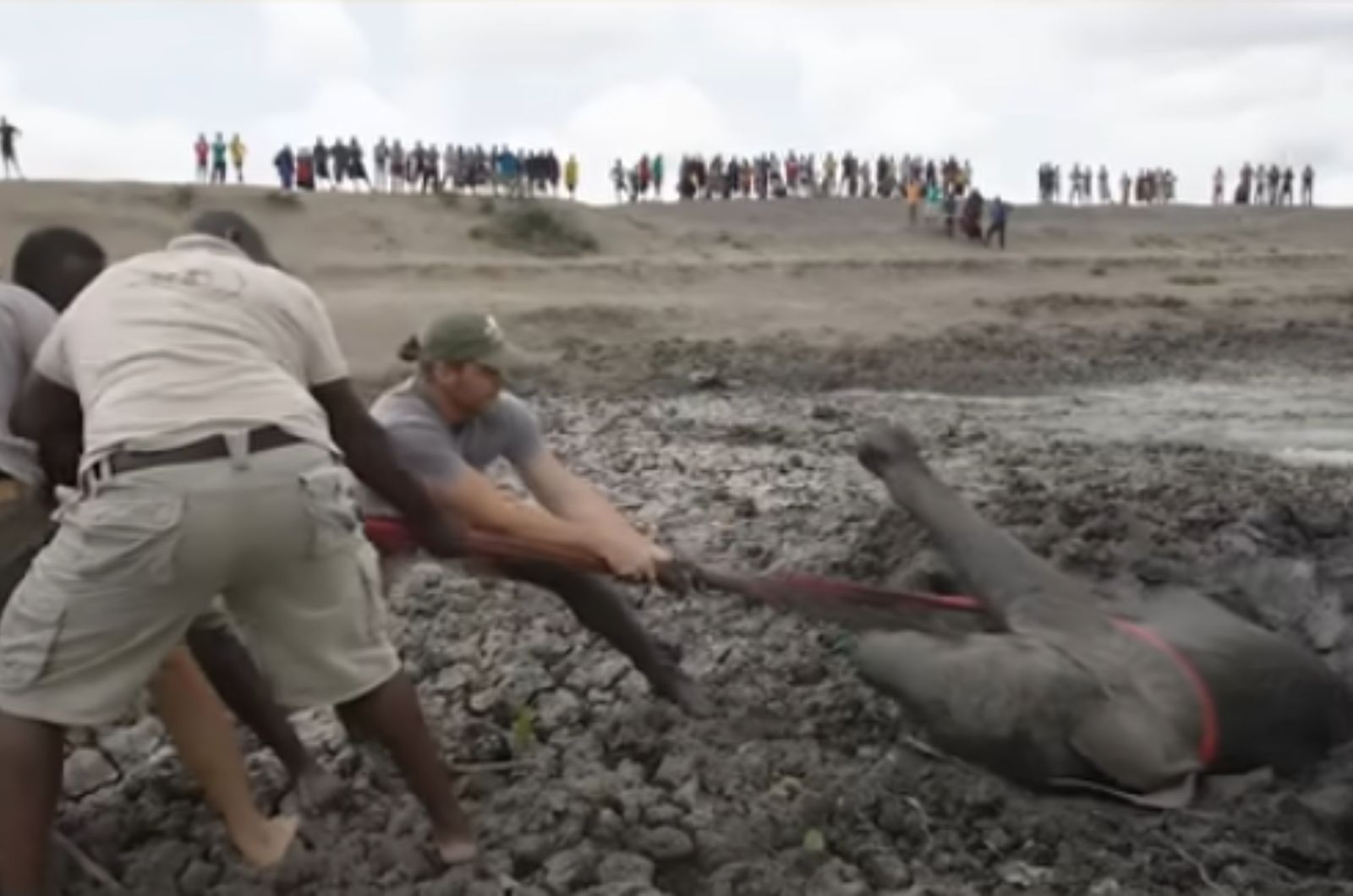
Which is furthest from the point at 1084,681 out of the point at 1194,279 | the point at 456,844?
the point at 1194,279

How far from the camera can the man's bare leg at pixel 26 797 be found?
142 inches

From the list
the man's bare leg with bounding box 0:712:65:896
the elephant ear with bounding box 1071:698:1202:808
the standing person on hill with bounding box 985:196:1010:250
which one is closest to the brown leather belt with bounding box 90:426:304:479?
the man's bare leg with bounding box 0:712:65:896

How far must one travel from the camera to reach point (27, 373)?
13.7 ft

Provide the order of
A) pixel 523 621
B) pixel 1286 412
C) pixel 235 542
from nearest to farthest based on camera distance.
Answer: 1. pixel 235 542
2. pixel 523 621
3. pixel 1286 412

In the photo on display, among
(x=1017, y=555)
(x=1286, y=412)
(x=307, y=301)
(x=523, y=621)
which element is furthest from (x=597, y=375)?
(x=307, y=301)

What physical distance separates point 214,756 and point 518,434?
1385mm

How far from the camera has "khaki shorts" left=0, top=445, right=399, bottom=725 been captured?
3.47 meters

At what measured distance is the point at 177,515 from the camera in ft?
11.3

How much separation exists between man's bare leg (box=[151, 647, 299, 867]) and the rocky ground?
7 cm

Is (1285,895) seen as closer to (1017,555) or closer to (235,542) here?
(1017,555)

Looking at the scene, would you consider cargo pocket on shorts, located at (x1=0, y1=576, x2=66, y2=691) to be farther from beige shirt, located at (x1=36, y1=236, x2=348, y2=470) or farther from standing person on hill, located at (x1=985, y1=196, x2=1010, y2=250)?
standing person on hill, located at (x1=985, y1=196, x2=1010, y2=250)

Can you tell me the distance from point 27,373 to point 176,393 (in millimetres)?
834

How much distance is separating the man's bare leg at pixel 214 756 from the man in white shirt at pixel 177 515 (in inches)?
21.6

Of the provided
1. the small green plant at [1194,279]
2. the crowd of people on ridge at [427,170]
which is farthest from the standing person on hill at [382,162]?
the small green plant at [1194,279]
